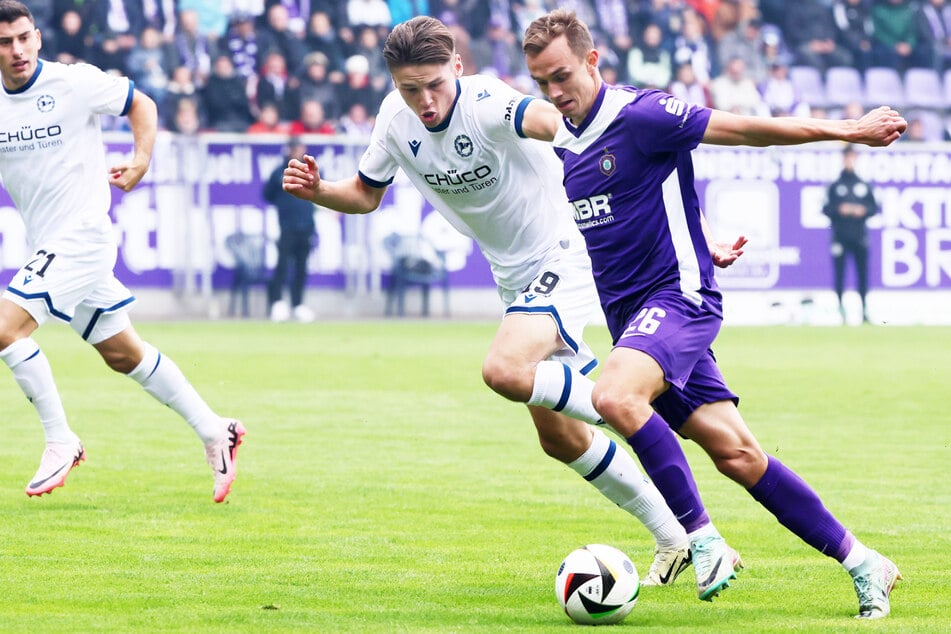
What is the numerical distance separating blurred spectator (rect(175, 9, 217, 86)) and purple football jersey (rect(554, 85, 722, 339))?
17582mm

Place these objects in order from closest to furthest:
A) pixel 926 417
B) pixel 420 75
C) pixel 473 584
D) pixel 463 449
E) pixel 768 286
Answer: pixel 473 584 < pixel 420 75 < pixel 463 449 < pixel 926 417 < pixel 768 286

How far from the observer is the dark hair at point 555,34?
19.3 feet

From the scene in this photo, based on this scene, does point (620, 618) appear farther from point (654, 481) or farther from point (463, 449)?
point (463, 449)

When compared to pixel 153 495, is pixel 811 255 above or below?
below

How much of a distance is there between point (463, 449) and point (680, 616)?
4.79 meters

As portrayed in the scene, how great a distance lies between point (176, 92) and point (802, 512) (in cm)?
1784

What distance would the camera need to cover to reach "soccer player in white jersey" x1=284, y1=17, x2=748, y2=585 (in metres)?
6.36

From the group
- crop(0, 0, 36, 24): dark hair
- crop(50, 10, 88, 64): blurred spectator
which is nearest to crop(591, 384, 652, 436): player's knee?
crop(0, 0, 36, 24): dark hair

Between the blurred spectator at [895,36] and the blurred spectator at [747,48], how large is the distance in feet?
6.80

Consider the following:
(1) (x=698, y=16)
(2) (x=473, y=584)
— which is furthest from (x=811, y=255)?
(2) (x=473, y=584)

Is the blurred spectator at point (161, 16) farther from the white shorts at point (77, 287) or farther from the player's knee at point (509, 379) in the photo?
the player's knee at point (509, 379)

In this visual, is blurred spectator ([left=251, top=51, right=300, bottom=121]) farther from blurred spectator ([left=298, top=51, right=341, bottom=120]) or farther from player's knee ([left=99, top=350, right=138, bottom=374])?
player's knee ([left=99, top=350, right=138, bottom=374])

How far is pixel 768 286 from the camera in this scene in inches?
890

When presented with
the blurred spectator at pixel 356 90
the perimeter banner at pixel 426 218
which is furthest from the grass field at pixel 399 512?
the blurred spectator at pixel 356 90
